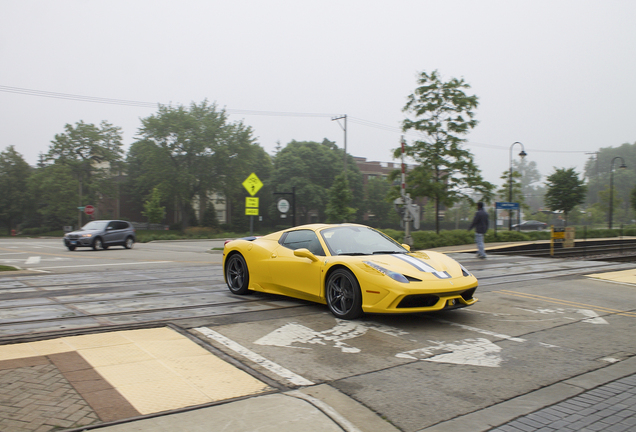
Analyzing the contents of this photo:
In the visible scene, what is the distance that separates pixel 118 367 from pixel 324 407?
Result: 192 centimetres

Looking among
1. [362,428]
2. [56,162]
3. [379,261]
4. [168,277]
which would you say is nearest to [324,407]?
[362,428]

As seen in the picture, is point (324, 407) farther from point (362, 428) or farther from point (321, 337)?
point (321, 337)

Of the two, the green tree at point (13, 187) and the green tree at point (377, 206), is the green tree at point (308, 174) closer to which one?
the green tree at point (377, 206)

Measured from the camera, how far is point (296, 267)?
23.6 ft

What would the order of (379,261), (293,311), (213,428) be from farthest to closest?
(293,311) < (379,261) < (213,428)

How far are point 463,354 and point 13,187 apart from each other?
251 ft

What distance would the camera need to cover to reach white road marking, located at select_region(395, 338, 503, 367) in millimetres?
4645

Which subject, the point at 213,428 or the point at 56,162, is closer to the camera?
the point at 213,428

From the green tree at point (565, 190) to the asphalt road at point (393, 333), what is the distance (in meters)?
32.7

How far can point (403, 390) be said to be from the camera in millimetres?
3865

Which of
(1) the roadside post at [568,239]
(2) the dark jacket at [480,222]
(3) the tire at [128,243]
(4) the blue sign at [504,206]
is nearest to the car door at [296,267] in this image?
(2) the dark jacket at [480,222]

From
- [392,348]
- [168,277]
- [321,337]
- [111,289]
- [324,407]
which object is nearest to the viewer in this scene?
[324,407]

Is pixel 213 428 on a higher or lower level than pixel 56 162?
lower

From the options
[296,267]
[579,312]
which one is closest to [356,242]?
[296,267]
